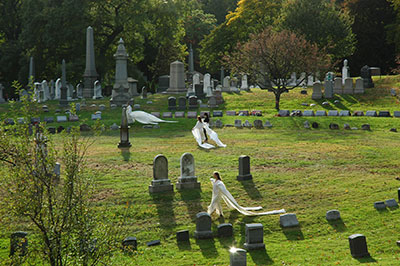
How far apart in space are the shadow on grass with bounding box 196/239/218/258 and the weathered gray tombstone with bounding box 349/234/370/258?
3117 millimetres

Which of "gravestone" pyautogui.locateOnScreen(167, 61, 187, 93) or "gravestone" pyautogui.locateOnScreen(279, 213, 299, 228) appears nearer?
"gravestone" pyautogui.locateOnScreen(279, 213, 299, 228)

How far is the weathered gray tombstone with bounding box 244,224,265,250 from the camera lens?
13184 millimetres

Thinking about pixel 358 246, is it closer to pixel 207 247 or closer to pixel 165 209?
pixel 207 247

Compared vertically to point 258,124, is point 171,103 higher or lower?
higher

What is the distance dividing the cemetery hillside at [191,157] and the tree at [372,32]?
50 cm

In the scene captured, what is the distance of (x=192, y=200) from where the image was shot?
1697 centimetres

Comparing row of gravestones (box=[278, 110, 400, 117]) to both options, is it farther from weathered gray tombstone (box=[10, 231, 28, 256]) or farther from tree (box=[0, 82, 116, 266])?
tree (box=[0, 82, 116, 266])

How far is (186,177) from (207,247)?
4.60 meters

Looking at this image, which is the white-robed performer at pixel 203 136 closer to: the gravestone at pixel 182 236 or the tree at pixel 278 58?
the gravestone at pixel 182 236

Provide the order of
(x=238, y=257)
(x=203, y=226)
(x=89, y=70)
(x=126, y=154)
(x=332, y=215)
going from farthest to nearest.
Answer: (x=89, y=70)
(x=126, y=154)
(x=332, y=215)
(x=203, y=226)
(x=238, y=257)

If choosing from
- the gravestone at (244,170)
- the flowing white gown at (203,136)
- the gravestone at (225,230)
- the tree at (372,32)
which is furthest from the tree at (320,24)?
the gravestone at (225,230)

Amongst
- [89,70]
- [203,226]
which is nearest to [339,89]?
[89,70]

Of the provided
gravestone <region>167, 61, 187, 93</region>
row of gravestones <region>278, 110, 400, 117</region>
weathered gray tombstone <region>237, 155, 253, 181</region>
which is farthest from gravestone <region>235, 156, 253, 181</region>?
gravestone <region>167, 61, 187, 93</region>

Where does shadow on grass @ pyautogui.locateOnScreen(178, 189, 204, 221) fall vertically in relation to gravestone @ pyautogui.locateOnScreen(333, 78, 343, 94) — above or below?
below
